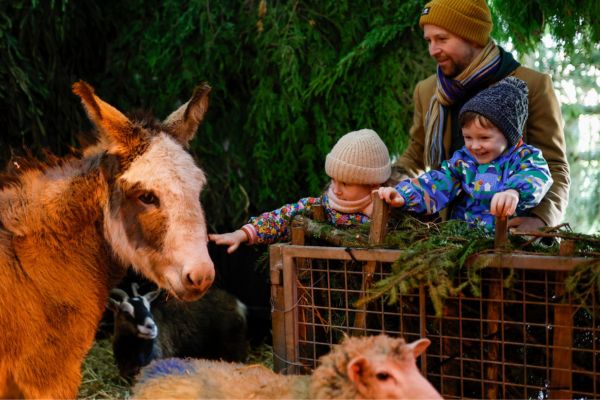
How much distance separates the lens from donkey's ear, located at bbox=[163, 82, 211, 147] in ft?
12.3

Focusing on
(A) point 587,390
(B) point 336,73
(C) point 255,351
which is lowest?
(C) point 255,351

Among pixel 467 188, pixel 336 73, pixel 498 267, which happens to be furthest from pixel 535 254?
pixel 336 73

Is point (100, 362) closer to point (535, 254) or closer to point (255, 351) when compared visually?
point (255, 351)

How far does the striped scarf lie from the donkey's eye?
2047mm

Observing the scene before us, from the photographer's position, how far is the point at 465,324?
3547 millimetres

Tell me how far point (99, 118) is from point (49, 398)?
1.33 m

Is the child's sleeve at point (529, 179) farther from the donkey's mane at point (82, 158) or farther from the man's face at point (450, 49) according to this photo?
the donkey's mane at point (82, 158)

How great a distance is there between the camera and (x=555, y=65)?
267 inches

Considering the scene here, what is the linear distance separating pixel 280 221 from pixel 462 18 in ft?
5.39

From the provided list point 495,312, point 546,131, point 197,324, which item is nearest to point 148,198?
point 495,312

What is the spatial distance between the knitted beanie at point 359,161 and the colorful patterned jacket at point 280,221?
0.20 m

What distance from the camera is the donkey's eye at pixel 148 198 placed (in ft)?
11.2

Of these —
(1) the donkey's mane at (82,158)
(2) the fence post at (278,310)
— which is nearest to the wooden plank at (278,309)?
(2) the fence post at (278,310)

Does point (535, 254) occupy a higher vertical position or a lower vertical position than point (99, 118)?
lower
